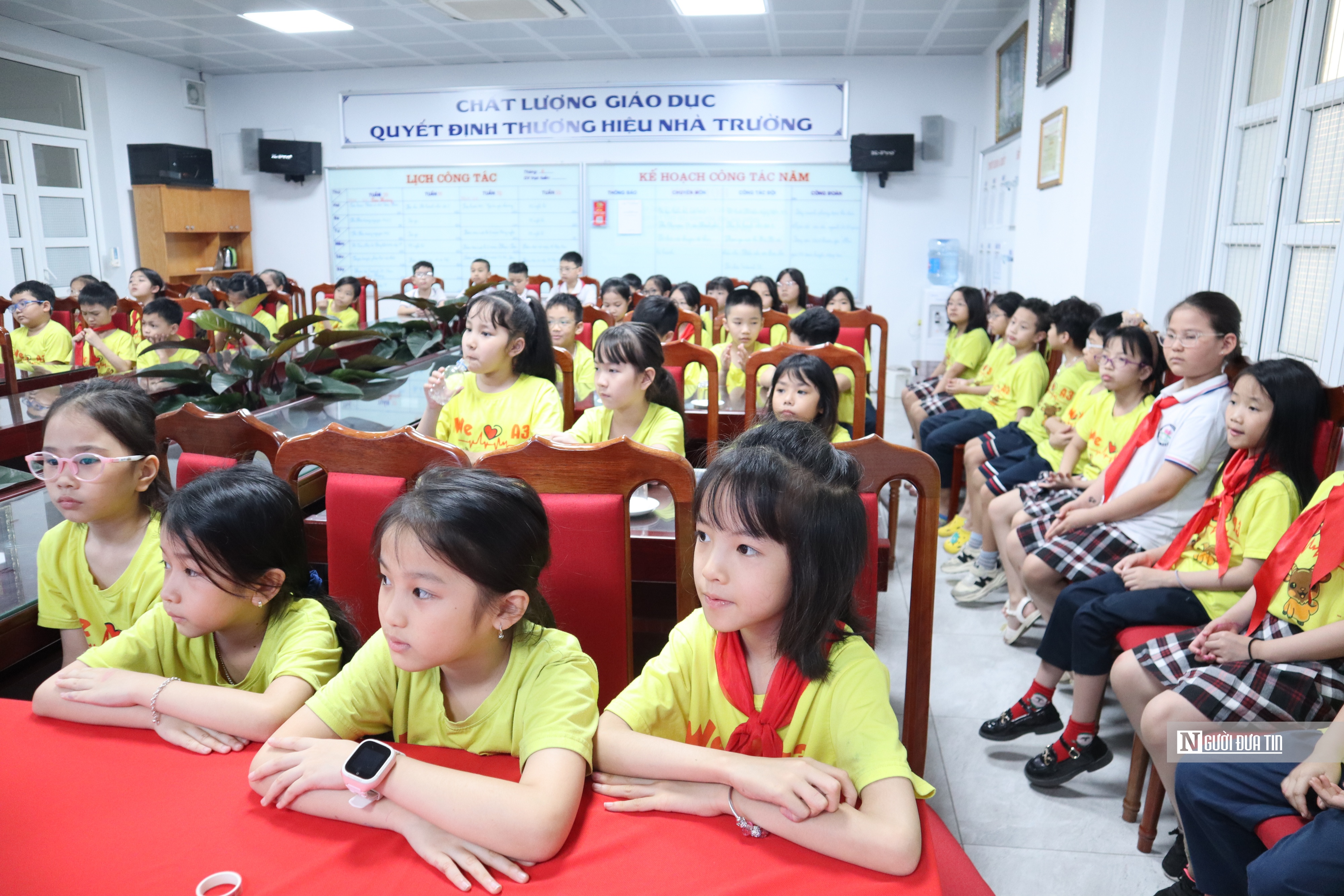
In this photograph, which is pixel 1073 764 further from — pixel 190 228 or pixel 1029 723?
pixel 190 228

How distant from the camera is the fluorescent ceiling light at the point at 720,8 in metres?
5.81

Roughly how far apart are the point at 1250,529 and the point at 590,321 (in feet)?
11.7

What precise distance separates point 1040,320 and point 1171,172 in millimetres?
770

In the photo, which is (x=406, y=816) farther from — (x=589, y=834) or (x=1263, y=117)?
(x=1263, y=117)

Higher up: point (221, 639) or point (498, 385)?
point (498, 385)

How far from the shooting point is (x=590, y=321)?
484cm

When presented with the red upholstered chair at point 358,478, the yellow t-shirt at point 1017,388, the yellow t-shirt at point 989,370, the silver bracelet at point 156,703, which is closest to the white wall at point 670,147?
the yellow t-shirt at point 989,370

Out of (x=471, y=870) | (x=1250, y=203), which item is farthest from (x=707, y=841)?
(x=1250, y=203)

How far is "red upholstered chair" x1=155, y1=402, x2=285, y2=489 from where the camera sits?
1610 millimetres

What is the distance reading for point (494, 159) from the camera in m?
8.08

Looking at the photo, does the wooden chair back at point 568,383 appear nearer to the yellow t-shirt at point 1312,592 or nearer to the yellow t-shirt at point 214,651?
the yellow t-shirt at point 214,651

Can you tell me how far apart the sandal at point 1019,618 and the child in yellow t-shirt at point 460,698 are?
1956 millimetres

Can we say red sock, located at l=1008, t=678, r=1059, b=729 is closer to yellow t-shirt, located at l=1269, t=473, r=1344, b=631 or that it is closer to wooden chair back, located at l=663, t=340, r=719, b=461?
yellow t-shirt, located at l=1269, t=473, r=1344, b=631

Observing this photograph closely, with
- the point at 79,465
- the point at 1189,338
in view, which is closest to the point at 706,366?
the point at 1189,338
